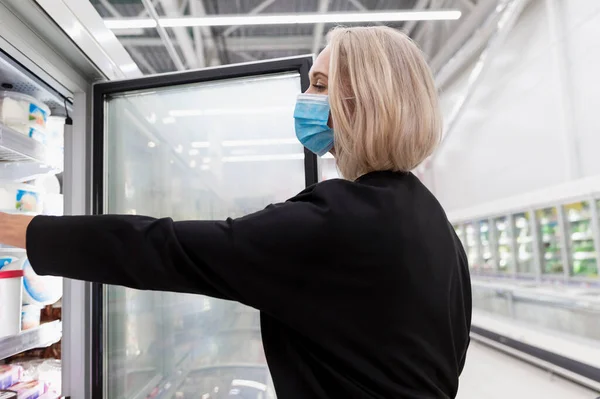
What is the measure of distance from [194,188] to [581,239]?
431 centimetres

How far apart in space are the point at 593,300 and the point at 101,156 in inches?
170

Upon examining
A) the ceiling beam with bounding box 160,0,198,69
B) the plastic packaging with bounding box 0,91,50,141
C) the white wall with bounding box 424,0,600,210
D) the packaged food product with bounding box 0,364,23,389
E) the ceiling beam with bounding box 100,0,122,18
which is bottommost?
the packaged food product with bounding box 0,364,23,389

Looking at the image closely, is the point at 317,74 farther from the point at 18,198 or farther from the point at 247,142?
the point at 18,198

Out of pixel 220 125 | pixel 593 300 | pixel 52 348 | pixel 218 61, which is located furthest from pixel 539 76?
pixel 52 348

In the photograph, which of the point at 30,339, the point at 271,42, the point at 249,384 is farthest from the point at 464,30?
the point at 30,339

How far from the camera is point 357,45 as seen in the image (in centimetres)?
86

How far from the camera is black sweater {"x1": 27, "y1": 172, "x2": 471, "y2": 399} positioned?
691mm

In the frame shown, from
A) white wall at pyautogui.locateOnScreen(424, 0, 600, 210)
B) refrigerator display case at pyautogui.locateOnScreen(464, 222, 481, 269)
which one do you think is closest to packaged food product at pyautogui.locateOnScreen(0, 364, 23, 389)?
white wall at pyautogui.locateOnScreen(424, 0, 600, 210)

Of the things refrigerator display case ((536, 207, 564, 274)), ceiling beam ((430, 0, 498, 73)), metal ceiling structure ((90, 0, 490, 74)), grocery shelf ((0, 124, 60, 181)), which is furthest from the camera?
ceiling beam ((430, 0, 498, 73))

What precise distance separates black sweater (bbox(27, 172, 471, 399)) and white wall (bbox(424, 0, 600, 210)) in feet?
15.9

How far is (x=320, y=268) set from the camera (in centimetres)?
70

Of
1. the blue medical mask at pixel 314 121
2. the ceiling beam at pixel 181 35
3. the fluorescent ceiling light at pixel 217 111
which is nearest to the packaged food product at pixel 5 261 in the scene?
the fluorescent ceiling light at pixel 217 111

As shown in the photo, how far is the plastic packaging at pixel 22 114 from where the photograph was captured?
138cm

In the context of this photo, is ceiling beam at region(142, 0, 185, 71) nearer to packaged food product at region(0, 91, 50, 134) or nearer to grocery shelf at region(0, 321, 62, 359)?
packaged food product at region(0, 91, 50, 134)
